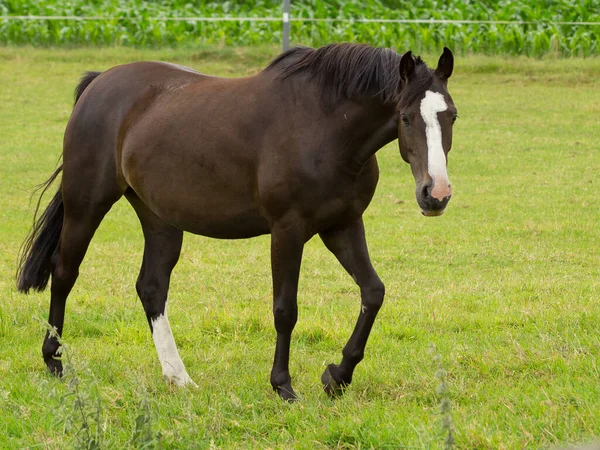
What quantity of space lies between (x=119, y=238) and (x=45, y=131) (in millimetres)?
5605

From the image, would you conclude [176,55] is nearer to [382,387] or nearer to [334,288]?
[334,288]

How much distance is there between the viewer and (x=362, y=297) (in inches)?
205

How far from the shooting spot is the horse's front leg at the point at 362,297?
5.14 meters

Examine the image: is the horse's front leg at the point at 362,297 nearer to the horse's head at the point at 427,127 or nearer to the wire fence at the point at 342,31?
the horse's head at the point at 427,127

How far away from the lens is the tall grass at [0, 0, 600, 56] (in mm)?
19719

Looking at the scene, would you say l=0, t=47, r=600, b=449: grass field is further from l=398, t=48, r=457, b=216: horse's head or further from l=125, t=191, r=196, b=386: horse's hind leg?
l=398, t=48, r=457, b=216: horse's head

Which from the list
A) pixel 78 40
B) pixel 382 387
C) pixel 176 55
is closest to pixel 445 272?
pixel 382 387

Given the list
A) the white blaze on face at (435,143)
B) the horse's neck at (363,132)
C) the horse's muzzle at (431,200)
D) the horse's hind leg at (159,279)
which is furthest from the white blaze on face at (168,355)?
the white blaze on face at (435,143)

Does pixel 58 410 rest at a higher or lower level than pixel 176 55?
higher

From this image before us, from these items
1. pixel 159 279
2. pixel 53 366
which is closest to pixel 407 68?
pixel 159 279

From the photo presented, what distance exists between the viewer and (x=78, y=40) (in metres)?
20.9

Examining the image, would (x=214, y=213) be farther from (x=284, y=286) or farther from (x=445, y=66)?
(x=445, y=66)

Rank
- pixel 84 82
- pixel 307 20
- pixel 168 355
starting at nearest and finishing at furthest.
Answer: pixel 168 355 < pixel 84 82 < pixel 307 20

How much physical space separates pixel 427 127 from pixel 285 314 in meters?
1.26
